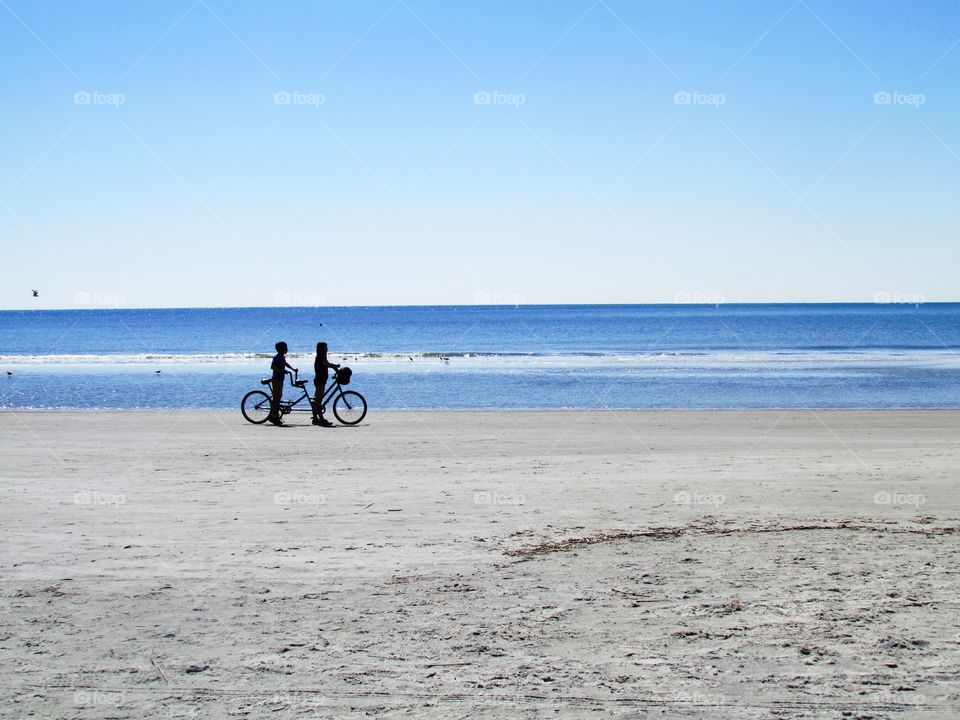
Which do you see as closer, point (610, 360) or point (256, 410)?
point (256, 410)

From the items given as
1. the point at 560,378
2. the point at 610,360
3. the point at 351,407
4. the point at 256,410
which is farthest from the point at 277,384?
the point at 610,360

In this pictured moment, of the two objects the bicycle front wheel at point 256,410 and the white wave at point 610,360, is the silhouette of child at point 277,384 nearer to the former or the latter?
the bicycle front wheel at point 256,410

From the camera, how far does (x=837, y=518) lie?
9227mm

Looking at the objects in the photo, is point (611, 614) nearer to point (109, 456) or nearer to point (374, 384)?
point (109, 456)

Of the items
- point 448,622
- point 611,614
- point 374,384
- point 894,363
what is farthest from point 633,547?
point 894,363

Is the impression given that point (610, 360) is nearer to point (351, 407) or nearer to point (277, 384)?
point (351, 407)

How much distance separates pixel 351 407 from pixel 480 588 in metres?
13.2

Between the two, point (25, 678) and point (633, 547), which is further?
point (633, 547)

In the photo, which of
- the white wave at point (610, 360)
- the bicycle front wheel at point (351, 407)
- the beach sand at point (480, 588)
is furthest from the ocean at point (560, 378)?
the beach sand at point (480, 588)

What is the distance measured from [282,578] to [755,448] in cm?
1052

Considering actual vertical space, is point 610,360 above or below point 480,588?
above

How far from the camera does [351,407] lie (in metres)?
19.5

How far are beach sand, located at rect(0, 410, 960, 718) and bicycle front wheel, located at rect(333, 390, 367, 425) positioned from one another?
231 inches

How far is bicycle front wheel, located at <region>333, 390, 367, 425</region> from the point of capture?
19.4 m
